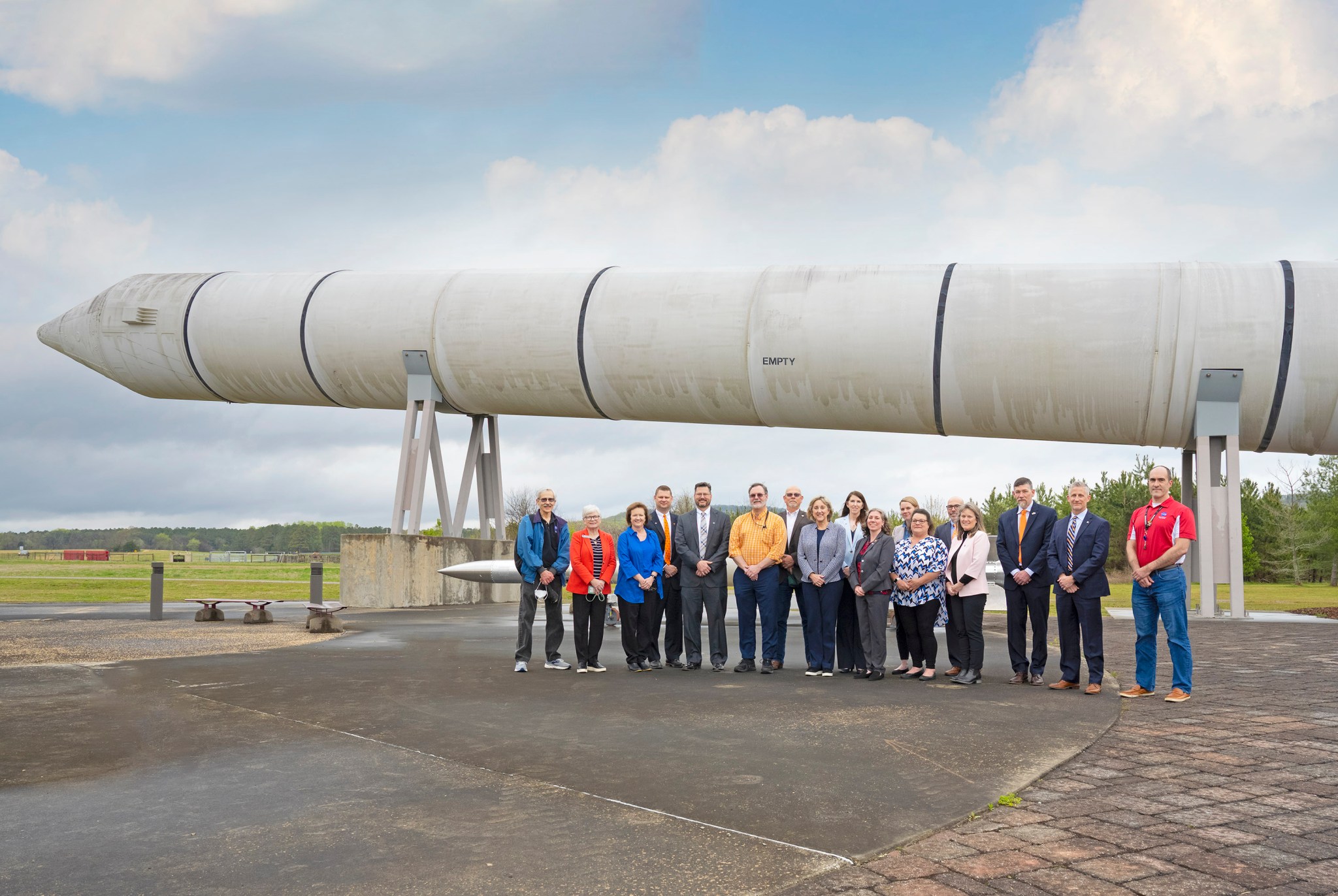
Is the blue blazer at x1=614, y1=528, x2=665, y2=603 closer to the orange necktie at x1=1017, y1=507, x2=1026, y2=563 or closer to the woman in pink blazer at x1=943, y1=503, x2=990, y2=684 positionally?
the woman in pink blazer at x1=943, y1=503, x2=990, y2=684

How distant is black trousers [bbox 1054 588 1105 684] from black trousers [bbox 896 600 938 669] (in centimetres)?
94

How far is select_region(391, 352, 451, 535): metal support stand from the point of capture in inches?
563

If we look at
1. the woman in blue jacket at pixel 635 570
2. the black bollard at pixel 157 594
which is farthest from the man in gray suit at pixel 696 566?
the black bollard at pixel 157 594

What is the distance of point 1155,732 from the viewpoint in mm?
5176

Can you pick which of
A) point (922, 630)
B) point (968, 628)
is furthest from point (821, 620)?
point (968, 628)

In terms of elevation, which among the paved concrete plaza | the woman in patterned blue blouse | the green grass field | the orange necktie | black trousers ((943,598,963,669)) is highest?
the orange necktie

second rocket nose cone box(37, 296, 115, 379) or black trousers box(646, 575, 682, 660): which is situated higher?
second rocket nose cone box(37, 296, 115, 379)

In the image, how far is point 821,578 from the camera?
7656 mm

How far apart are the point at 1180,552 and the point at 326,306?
39.7 feet

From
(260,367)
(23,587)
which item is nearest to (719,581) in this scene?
(260,367)

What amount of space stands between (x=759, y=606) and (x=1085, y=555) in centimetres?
261

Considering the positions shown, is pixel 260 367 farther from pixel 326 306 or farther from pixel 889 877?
pixel 889 877

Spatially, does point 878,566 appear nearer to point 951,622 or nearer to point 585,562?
point 951,622

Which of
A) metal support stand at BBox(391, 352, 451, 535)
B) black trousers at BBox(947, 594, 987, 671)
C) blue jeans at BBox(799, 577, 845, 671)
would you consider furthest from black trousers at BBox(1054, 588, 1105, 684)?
metal support stand at BBox(391, 352, 451, 535)
